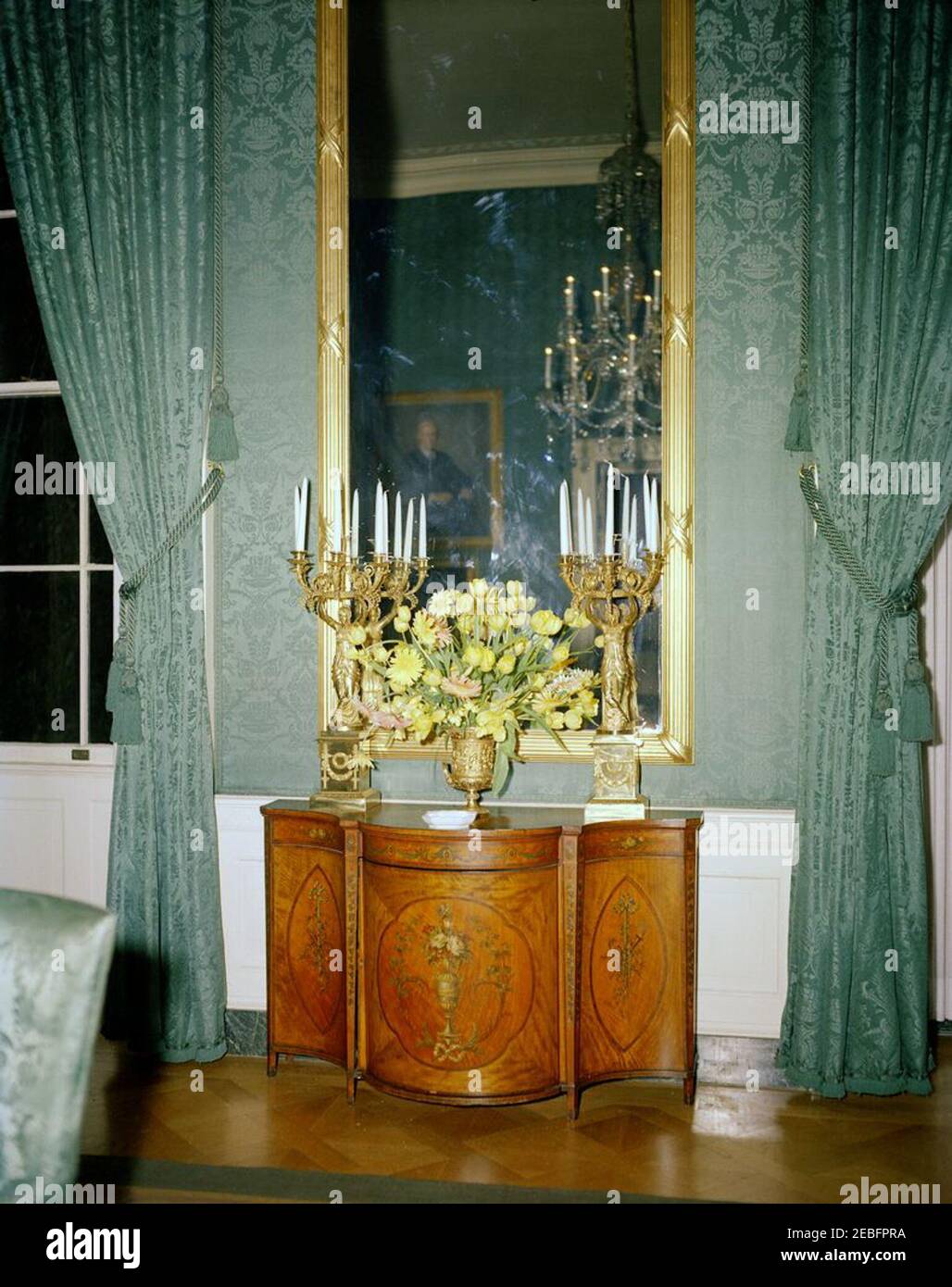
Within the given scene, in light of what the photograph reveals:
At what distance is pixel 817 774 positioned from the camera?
298 centimetres

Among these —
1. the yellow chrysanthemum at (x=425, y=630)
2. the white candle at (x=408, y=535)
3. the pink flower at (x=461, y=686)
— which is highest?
the white candle at (x=408, y=535)

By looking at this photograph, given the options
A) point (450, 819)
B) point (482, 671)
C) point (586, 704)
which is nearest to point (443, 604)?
point (482, 671)

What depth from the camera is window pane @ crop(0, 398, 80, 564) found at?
3.77 meters

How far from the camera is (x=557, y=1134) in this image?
2768mm

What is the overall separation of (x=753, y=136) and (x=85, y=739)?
9.20ft

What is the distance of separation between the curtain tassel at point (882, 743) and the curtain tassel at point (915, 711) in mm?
37

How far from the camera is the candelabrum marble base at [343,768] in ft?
10.1

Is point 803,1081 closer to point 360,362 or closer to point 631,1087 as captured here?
point 631,1087

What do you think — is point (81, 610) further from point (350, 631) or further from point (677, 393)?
point (677, 393)

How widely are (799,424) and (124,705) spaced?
208cm

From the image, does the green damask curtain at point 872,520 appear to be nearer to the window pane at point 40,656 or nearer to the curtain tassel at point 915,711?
the curtain tassel at point 915,711

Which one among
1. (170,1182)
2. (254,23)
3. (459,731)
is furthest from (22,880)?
(254,23)

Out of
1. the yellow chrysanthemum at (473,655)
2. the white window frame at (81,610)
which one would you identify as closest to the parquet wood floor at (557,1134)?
the white window frame at (81,610)

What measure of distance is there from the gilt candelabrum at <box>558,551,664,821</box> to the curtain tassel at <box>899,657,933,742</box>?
0.70m
